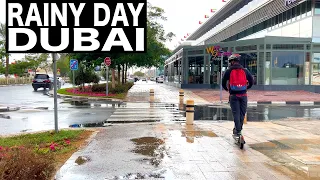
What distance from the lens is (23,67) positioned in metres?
61.5

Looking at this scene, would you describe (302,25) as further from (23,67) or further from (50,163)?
(23,67)

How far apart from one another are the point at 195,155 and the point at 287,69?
86.7 ft

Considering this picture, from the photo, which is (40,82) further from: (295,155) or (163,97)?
(295,155)

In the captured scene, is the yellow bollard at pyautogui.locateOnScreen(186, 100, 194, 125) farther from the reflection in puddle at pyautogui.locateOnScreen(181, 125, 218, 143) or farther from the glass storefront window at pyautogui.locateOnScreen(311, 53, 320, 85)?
the glass storefront window at pyautogui.locateOnScreen(311, 53, 320, 85)

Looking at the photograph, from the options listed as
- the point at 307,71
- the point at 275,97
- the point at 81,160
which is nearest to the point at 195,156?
the point at 81,160

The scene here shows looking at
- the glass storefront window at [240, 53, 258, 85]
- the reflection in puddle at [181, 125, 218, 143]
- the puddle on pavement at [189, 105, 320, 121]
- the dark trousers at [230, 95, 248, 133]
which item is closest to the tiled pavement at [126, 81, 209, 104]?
the puddle on pavement at [189, 105, 320, 121]

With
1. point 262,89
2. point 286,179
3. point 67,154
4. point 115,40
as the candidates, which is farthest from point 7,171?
point 262,89

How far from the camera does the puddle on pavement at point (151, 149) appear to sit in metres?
6.00

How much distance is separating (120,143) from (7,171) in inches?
141

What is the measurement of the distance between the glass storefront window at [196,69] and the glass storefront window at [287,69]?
27.0 ft

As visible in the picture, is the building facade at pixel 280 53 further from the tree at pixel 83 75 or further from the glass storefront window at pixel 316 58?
the tree at pixel 83 75

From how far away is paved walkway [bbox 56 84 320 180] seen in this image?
5215mm

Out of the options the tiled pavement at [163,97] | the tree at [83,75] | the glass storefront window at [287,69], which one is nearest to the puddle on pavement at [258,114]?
the tiled pavement at [163,97]

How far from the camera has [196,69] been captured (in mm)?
36219
